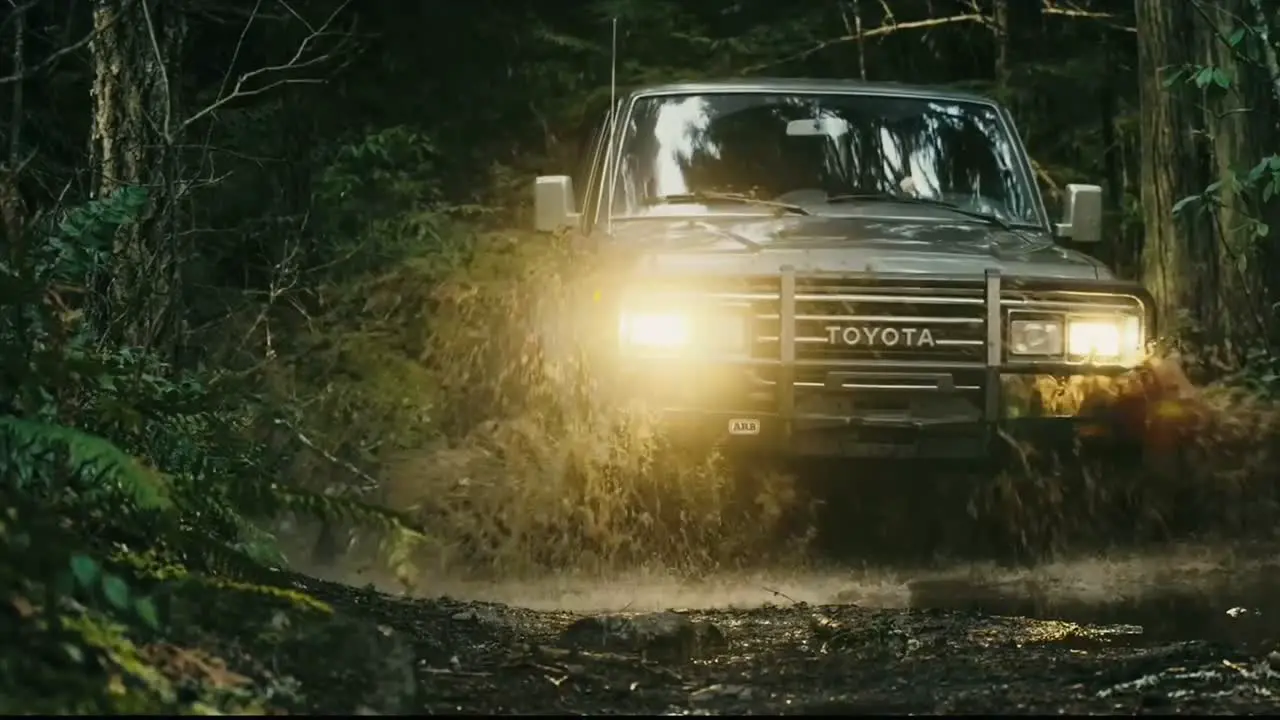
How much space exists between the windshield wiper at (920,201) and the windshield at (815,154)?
25 mm

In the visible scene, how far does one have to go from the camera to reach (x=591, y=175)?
7871 mm

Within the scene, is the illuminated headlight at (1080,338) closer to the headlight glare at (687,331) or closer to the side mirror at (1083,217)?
the headlight glare at (687,331)

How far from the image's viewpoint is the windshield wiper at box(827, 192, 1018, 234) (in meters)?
6.87

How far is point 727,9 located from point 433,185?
145 inches

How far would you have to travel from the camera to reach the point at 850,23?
46.4 feet

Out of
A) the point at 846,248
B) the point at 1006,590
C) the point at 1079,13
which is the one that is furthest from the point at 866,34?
the point at 1006,590

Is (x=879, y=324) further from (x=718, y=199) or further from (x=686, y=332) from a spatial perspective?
(x=718, y=199)

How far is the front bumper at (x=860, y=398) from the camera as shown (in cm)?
570

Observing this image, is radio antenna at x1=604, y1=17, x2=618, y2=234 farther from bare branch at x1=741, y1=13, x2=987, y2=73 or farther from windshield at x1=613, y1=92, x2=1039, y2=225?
bare branch at x1=741, y1=13, x2=987, y2=73

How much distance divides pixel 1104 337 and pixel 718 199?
189 centimetres

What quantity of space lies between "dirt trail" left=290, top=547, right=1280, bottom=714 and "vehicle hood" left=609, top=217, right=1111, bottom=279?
125 cm

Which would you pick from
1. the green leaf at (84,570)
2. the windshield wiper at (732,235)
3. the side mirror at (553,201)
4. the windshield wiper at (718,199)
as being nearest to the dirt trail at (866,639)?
the green leaf at (84,570)

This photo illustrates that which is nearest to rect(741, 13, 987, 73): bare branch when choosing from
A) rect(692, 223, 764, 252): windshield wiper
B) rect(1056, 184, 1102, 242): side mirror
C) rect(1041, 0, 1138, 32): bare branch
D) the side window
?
rect(1041, 0, 1138, 32): bare branch

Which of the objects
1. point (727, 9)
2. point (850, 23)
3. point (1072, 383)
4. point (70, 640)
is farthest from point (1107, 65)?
point (70, 640)
